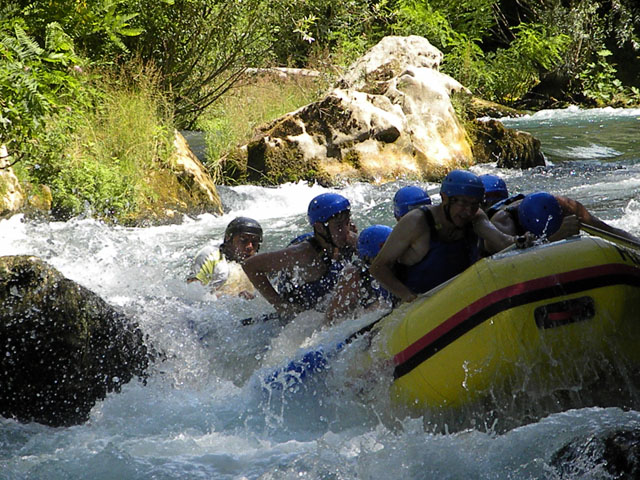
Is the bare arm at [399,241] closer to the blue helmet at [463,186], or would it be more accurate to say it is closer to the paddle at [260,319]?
the blue helmet at [463,186]

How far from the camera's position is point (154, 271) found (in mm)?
7570

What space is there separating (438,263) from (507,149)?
8487 millimetres

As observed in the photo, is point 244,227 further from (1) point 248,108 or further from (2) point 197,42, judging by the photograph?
(1) point 248,108

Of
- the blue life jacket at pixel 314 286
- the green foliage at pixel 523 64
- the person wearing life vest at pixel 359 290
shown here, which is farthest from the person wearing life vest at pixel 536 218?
the green foliage at pixel 523 64

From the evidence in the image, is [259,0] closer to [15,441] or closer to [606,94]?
[15,441]

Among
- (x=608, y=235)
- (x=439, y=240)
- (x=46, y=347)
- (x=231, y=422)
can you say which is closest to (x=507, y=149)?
(x=608, y=235)

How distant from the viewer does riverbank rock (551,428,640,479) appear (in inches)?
119

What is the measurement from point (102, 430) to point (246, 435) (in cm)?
77

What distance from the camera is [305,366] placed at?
4.60 meters

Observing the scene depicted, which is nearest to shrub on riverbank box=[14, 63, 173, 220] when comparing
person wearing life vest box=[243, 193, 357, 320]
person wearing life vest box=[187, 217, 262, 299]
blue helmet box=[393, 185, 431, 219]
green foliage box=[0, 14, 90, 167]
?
green foliage box=[0, 14, 90, 167]

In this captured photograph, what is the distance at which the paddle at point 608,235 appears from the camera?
4480 millimetres

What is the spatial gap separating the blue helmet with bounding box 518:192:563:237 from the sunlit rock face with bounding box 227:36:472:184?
6.65m

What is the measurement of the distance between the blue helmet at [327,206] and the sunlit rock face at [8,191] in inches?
158

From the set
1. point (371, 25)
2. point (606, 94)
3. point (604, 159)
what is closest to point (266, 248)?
point (604, 159)
